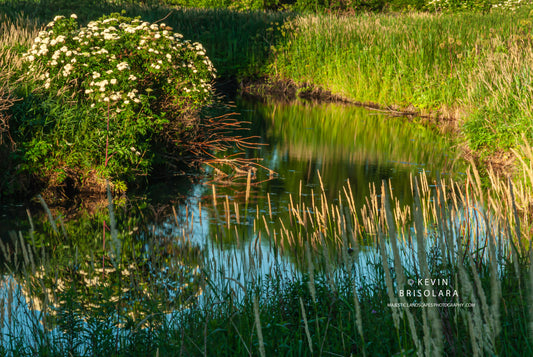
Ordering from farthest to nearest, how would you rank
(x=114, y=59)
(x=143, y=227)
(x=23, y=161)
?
(x=114, y=59), (x=23, y=161), (x=143, y=227)

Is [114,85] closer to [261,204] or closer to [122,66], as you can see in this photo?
[122,66]

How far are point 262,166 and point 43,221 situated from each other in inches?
158

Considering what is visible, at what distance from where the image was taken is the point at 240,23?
25.4m

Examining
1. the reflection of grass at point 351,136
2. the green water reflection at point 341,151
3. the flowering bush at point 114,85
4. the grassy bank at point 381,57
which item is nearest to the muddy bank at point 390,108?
the grassy bank at point 381,57

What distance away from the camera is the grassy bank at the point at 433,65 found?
10766 mm

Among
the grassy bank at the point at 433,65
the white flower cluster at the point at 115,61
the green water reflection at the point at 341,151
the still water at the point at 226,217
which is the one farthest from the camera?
→ the grassy bank at the point at 433,65

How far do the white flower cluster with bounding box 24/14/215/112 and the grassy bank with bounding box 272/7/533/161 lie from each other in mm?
4687

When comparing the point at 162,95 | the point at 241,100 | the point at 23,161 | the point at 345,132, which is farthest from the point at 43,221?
the point at 241,100

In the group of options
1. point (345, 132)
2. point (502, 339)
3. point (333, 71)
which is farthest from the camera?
point (333, 71)

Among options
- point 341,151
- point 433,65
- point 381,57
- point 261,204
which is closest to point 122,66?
point 261,204

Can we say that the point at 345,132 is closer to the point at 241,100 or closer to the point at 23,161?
the point at 241,100

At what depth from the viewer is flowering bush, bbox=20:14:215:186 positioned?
8.94 m

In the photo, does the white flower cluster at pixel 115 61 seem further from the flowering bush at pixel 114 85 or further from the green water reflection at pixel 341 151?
the green water reflection at pixel 341 151

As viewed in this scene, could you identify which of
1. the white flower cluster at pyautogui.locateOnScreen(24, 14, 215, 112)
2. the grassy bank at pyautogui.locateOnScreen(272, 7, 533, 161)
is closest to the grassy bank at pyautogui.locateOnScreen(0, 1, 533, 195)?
the grassy bank at pyautogui.locateOnScreen(272, 7, 533, 161)
